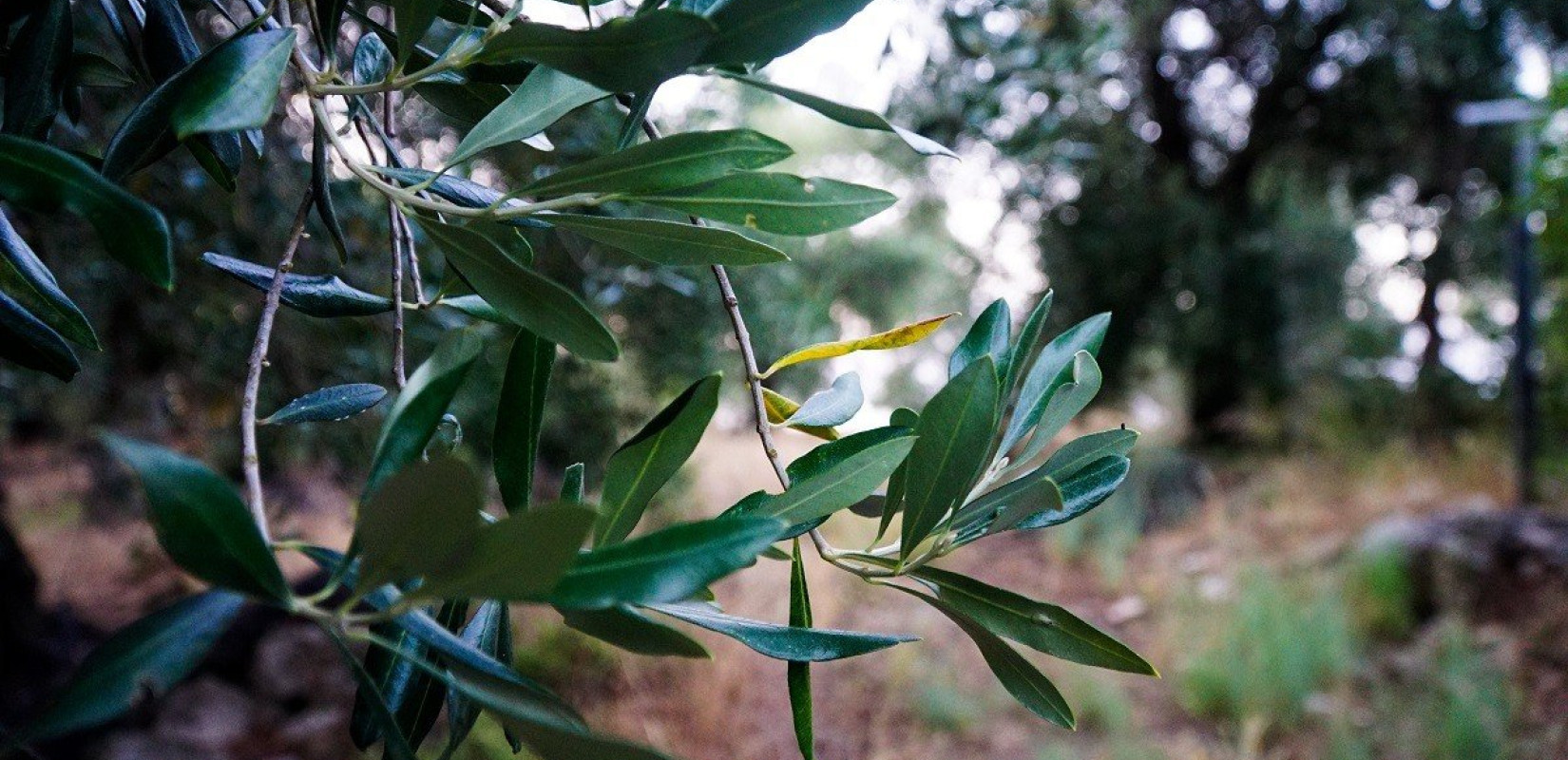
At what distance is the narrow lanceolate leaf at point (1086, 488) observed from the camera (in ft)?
1.26

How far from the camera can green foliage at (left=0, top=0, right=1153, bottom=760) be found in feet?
0.80

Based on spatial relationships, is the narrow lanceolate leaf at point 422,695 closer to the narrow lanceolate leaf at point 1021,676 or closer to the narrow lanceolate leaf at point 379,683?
the narrow lanceolate leaf at point 379,683

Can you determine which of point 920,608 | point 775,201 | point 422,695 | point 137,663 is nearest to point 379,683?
point 422,695

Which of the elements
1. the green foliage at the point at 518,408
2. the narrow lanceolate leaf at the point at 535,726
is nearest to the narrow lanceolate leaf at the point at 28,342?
the green foliage at the point at 518,408

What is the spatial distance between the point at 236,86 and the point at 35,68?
6.2 inches

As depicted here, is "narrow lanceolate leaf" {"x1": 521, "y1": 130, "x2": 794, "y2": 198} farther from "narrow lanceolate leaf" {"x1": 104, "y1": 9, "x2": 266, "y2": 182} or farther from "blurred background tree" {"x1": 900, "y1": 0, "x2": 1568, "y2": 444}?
"blurred background tree" {"x1": 900, "y1": 0, "x2": 1568, "y2": 444}

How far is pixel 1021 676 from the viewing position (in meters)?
0.40

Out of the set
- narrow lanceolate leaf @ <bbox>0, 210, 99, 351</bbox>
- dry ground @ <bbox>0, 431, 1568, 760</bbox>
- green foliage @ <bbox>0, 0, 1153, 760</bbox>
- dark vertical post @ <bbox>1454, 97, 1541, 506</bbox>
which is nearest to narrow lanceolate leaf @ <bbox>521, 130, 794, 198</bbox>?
green foliage @ <bbox>0, 0, 1153, 760</bbox>

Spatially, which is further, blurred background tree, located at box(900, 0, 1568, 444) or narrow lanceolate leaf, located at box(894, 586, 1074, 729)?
blurred background tree, located at box(900, 0, 1568, 444)

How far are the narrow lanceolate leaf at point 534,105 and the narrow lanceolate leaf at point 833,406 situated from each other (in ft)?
0.50

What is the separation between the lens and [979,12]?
1215mm

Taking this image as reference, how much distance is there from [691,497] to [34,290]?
3.13 m

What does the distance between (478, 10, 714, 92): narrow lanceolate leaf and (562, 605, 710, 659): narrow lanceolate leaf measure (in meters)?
0.16

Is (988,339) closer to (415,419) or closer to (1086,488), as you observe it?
(1086,488)
